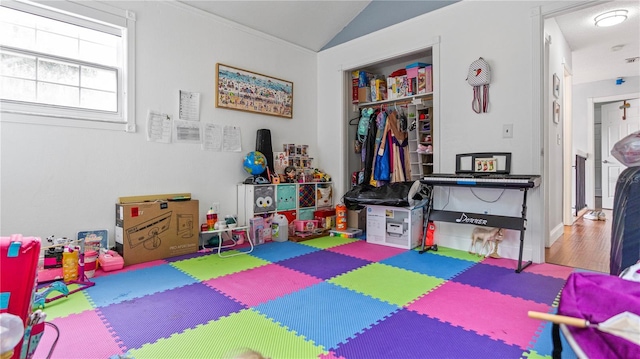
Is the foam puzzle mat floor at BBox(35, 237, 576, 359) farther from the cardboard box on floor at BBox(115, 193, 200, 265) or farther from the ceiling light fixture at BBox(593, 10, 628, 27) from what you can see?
the ceiling light fixture at BBox(593, 10, 628, 27)

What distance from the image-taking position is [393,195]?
378 centimetres

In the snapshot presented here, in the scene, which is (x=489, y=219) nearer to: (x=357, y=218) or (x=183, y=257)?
(x=357, y=218)

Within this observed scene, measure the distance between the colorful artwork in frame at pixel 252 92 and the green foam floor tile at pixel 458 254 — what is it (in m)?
2.66

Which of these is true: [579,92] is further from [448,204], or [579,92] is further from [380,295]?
[380,295]

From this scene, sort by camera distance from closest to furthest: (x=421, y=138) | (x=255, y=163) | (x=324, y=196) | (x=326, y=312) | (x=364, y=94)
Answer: (x=326, y=312) < (x=255, y=163) < (x=421, y=138) < (x=324, y=196) < (x=364, y=94)

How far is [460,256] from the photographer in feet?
11.0

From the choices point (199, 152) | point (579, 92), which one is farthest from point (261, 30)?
point (579, 92)

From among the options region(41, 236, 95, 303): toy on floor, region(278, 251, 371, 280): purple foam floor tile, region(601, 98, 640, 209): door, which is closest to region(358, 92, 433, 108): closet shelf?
region(278, 251, 371, 280): purple foam floor tile

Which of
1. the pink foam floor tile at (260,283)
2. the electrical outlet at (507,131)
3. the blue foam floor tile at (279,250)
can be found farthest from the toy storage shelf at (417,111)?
the pink foam floor tile at (260,283)

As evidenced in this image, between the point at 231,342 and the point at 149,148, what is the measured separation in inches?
98.2

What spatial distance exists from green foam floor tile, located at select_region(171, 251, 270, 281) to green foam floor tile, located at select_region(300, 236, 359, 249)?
0.82m

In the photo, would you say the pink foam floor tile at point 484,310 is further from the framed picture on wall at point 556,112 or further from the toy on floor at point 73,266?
the framed picture on wall at point 556,112

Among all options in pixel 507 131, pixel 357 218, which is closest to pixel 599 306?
pixel 507 131

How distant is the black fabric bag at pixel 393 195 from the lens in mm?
3703
